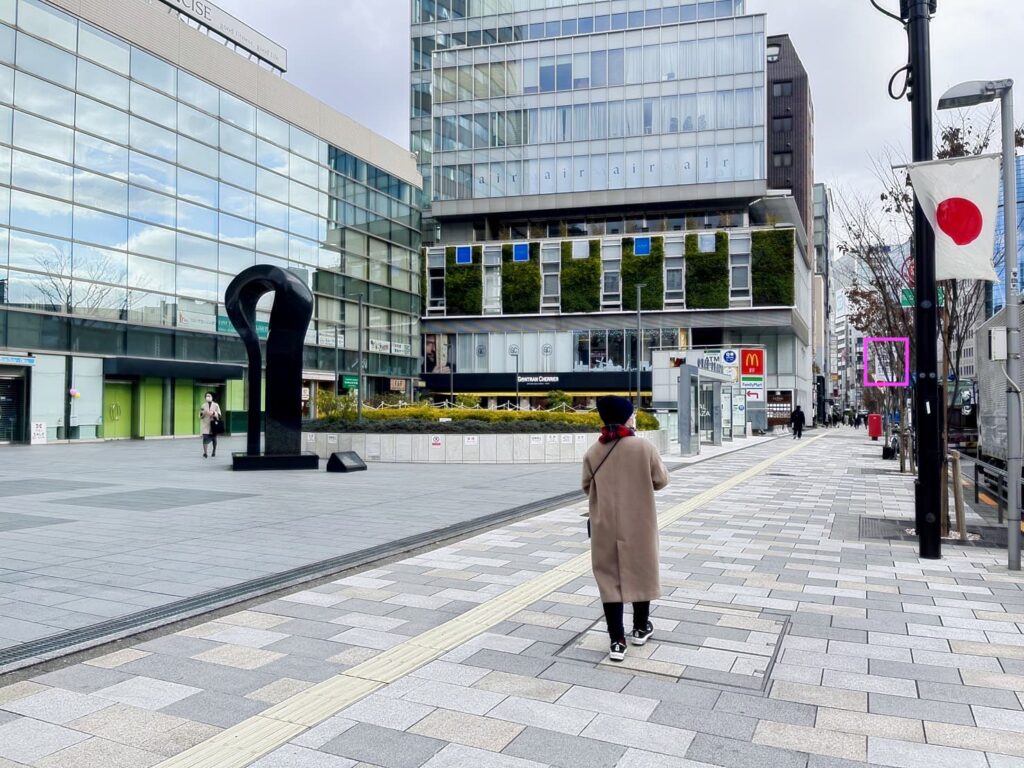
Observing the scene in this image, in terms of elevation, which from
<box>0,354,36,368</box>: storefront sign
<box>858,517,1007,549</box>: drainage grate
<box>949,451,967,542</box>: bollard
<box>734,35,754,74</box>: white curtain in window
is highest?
<box>734,35,754,74</box>: white curtain in window

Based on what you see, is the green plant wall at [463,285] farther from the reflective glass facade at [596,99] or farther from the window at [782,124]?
the window at [782,124]

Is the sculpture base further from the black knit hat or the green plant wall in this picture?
the green plant wall

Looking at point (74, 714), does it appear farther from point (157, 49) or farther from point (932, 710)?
point (157, 49)

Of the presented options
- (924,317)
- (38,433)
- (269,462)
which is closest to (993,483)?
(924,317)

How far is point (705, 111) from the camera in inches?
2234

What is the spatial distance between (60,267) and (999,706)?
1243 inches

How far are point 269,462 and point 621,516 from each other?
591 inches

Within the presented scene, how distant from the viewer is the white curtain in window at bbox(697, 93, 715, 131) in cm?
5653

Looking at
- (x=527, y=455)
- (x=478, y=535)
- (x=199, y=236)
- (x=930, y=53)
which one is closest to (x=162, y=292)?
(x=199, y=236)

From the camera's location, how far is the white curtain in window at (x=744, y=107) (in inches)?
2195

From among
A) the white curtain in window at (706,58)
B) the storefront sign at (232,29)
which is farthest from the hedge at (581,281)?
the storefront sign at (232,29)

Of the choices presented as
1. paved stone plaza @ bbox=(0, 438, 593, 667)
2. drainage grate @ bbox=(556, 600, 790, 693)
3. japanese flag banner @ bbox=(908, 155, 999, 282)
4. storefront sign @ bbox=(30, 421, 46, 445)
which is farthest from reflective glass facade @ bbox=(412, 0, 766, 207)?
drainage grate @ bbox=(556, 600, 790, 693)

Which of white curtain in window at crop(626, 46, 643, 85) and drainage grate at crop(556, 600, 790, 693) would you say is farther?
white curtain in window at crop(626, 46, 643, 85)

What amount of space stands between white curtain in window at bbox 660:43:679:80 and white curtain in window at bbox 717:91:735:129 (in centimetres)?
372
